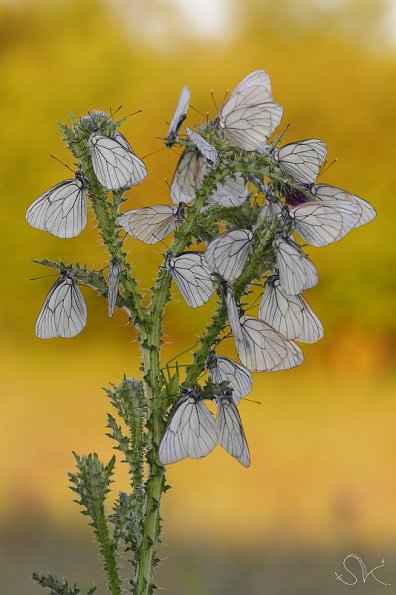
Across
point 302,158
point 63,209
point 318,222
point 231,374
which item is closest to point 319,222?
point 318,222

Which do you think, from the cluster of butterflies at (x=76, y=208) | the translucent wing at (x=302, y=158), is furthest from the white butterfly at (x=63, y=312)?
the translucent wing at (x=302, y=158)

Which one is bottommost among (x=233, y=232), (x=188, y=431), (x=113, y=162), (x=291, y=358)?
(x=188, y=431)

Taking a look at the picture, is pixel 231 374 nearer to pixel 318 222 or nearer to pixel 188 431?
pixel 188 431

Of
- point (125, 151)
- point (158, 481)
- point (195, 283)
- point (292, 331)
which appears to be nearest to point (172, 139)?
point (125, 151)

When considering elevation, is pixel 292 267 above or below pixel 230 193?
below

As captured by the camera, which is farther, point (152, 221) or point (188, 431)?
point (152, 221)

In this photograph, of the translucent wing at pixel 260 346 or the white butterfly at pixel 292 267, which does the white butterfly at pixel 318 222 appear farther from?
the translucent wing at pixel 260 346

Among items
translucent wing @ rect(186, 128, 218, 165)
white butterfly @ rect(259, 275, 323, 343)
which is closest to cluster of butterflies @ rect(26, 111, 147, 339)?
translucent wing @ rect(186, 128, 218, 165)

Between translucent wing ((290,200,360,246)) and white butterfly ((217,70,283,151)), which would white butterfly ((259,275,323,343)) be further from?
white butterfly ((217,70,283,151))
